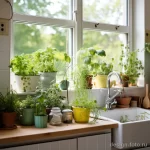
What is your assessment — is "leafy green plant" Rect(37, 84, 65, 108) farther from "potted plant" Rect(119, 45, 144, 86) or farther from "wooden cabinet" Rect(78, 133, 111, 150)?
"potted plant" Rect(119, 45, 144, 86)

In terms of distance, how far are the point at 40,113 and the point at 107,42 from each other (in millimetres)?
1371

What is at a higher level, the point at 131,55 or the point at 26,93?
the point at 131,55

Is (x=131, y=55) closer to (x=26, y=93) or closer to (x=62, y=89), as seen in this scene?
(x=62, y=89)

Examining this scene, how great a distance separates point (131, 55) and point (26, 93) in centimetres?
129

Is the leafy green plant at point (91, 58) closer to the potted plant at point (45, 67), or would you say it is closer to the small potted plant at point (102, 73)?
the small potted plant at point (102, 73)

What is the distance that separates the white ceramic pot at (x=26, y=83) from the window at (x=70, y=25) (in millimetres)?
284

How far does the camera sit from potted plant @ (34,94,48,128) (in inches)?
62.6

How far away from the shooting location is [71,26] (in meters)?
2.41

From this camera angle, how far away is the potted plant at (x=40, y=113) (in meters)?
1.59

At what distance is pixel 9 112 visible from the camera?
1.61m

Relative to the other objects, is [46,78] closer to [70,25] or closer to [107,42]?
[70,25]

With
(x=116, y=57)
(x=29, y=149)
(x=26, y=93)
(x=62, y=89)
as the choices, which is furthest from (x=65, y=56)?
(x=29, y=149)

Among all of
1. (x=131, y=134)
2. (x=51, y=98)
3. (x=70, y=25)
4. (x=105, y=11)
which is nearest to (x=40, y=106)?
(x=51, y=98)

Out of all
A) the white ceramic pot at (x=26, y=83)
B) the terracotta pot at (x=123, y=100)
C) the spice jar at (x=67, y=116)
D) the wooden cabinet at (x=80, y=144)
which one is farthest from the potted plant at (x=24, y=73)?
the terracotta pot at (x=123, y=100)
